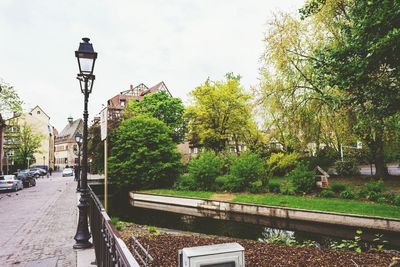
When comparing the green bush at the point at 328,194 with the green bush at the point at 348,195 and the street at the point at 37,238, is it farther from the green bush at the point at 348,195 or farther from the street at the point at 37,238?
the street at the point at 37,238

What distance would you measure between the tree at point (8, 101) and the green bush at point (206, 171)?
82.4 feet

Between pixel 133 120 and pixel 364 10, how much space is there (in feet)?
82.6

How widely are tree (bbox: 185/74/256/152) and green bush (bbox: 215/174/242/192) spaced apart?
384 inches

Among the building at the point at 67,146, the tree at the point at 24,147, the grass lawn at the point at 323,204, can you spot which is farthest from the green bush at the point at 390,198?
the building at the point at 67,146

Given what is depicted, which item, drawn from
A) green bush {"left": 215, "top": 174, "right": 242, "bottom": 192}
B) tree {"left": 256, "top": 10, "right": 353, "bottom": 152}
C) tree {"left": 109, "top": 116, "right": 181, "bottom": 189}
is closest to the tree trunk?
tree {"left": 256, "top": 10, "right": 353, "bottom": 152}

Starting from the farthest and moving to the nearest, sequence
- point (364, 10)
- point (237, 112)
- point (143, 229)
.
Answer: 1. point (237, 112)
2. point (143, 229)
3. point (364, 10)

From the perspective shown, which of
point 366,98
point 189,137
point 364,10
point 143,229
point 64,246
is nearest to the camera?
point 64,246

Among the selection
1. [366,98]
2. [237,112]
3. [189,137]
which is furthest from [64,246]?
[189,137]

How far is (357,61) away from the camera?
12031 mm

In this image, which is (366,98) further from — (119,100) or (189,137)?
(119,100)

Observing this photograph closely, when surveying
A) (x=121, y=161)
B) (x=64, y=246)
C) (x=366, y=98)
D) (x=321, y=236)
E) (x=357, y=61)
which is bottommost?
(x=321, y=236)

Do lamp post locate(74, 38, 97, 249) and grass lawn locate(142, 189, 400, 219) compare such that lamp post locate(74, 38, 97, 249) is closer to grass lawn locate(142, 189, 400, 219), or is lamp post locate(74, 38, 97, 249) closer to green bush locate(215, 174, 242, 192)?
grass lawn locate(142, 189, 400, 219)

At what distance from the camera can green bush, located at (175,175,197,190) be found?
2924 cm

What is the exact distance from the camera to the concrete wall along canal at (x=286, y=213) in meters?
15.1
